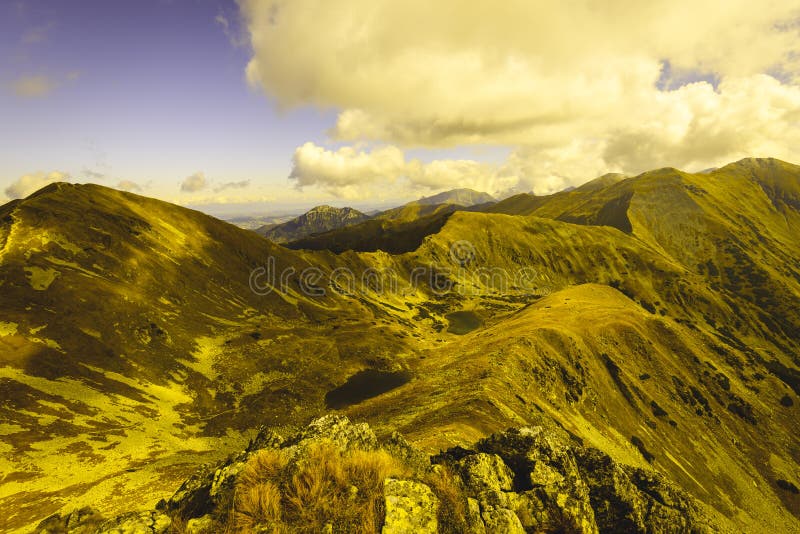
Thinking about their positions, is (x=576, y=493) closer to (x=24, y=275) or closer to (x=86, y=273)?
(x=24, y=275)

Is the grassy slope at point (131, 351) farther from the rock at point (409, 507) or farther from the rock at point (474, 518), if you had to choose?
the rock at point (474, 518)

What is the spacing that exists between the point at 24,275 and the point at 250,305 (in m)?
52.2

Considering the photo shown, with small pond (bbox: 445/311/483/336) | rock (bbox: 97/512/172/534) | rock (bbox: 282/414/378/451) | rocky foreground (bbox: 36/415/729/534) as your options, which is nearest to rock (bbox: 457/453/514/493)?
rocky foreground (bbox: 36/415/729/534)

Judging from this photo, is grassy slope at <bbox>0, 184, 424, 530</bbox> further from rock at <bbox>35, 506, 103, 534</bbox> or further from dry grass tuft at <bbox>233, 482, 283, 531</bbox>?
dry grass tuft at <bbox>233, 482, 283, 531</bbox>

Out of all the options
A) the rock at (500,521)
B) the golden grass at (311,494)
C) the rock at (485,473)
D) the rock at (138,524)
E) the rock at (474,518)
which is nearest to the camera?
the golden grass at (311,494)

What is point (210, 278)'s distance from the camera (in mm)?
117375

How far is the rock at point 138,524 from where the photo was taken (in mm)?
9242

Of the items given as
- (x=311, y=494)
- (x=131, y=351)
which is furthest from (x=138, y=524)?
(x=131, y=351)

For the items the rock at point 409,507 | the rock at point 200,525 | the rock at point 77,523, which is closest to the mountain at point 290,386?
the rock at point 200,525

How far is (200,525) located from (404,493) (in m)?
5.48

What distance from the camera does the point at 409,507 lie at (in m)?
9.85

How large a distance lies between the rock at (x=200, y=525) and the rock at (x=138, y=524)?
90cm

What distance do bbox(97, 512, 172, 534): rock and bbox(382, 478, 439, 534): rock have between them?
20.1ft

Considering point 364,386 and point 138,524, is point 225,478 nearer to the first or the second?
point 138,524
